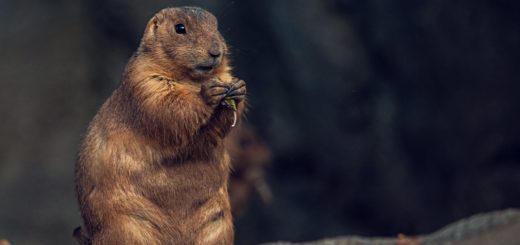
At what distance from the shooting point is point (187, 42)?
6918mm

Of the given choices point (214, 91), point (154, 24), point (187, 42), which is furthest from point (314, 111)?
point (214, 91)

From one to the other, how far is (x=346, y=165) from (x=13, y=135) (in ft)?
11.7

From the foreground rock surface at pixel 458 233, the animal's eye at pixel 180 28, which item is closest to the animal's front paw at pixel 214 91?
the animal's eye at pixel 180 28

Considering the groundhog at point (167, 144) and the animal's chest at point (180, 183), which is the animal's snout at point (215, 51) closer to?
the groundhog at point (167, 144)

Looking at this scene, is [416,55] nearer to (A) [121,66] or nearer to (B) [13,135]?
(A) [121,66]

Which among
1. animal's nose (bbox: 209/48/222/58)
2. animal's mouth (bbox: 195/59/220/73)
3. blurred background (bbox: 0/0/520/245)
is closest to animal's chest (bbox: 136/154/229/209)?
animal's mouth (bbox: 195/59/220/73)

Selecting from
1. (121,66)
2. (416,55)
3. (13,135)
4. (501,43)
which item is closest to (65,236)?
(13,135)

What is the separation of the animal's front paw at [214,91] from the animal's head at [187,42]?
16 cm

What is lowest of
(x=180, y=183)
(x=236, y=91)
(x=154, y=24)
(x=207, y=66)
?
(x=180, y=183)

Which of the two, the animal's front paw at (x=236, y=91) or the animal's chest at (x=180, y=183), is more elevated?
the animal's front paw at (x=236, y=91)

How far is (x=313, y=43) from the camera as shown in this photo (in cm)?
1078

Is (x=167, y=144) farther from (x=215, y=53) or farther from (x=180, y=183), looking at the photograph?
(x=215, y=53)

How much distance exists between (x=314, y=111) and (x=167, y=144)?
422 cm

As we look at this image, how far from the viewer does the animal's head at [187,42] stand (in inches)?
269
